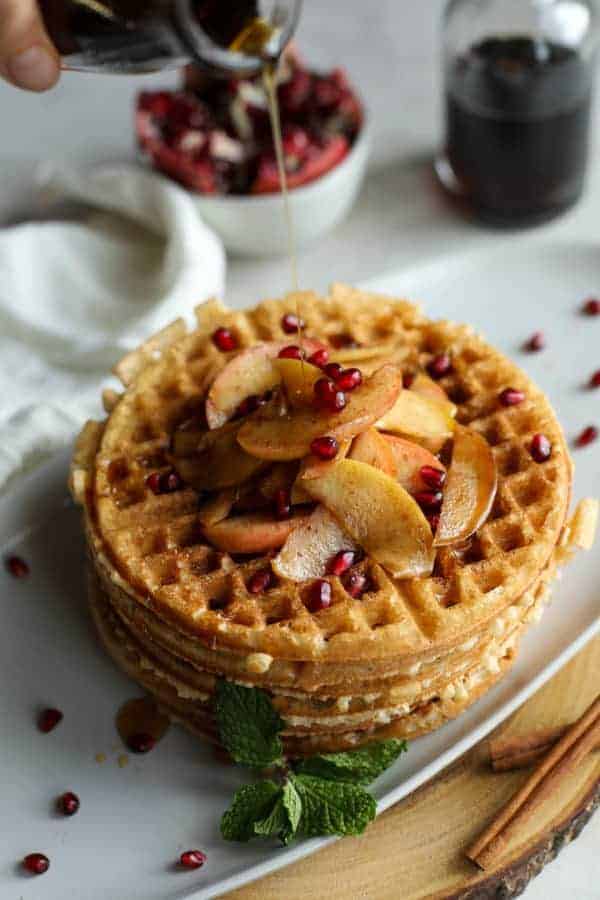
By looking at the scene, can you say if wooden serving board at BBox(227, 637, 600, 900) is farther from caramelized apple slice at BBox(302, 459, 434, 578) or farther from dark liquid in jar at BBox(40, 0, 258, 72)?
dark liquid in jar at BBox(40, 0, 258, 72)

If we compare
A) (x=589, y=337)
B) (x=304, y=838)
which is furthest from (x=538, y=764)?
(x=589, y=337)

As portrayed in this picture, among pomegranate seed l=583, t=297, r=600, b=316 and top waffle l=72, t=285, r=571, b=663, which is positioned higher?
top waffle l=72, t=285, r=571, b=663

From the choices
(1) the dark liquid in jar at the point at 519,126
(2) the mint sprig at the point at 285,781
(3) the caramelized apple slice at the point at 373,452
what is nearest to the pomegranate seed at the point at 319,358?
(3) the caramelized apple slice at the point at 373,452

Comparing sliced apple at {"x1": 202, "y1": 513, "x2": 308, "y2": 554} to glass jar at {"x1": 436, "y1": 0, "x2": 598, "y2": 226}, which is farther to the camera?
glass jar at {"x1": 436, "y1": 0, "x2": 598, "y2": 226}

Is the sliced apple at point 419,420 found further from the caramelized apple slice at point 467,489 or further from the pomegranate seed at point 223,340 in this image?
the pomegranate seed at point 223,340

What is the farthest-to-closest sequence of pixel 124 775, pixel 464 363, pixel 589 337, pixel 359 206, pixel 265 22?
pixel 359 206 < pixel 589 337 < pixel 464 363 < pixel 265 22 < pixel 124 775

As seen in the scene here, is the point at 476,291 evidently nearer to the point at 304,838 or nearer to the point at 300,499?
the point at 300,499

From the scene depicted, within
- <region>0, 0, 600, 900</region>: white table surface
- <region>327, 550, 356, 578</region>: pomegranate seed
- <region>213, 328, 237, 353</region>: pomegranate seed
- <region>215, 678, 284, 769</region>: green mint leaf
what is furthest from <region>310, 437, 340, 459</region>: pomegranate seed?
<region>0, 0, 600, 900</region>: white table surface
